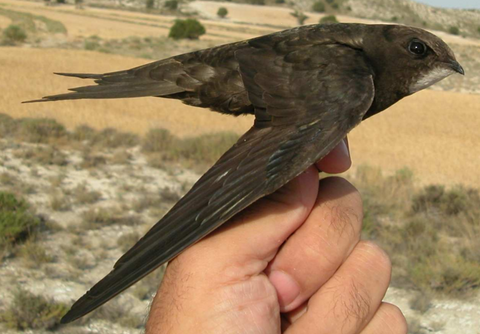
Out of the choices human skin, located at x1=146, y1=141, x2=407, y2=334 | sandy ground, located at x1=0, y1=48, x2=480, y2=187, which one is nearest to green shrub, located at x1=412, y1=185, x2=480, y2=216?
sandy ground, located at x1=0, y1=48, x2=480, y2=187

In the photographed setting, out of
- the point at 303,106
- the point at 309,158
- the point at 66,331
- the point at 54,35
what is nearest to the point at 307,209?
the point at 309,158

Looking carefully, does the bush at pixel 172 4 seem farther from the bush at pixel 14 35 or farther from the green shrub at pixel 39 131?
the green shrub at pixel 39 131

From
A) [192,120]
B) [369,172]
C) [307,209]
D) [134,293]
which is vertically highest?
[307,209]

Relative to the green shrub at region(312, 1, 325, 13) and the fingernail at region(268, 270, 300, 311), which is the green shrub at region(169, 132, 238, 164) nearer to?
the fingernail at region(268, 270, 300, 311)

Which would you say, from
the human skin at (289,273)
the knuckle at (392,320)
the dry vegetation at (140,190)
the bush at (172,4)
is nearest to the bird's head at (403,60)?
the human skin at (289,273)

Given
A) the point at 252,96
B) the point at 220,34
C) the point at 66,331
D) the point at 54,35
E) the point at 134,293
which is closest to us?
the point at 252,96

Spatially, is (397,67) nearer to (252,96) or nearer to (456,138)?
(252,96)

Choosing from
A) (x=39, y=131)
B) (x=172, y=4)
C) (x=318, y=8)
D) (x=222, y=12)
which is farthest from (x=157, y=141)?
(x=318, y=8)
